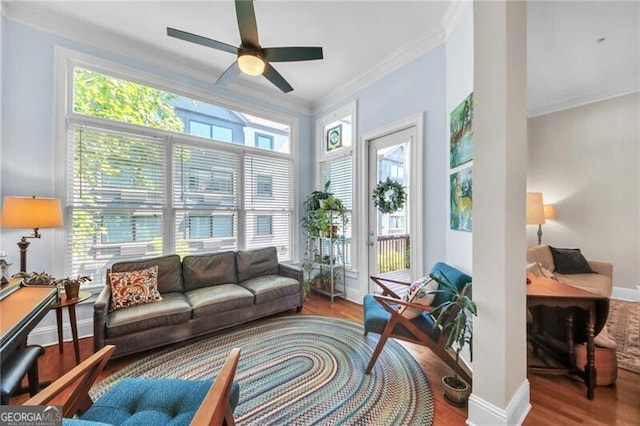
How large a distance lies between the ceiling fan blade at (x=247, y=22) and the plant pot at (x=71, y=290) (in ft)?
8.25

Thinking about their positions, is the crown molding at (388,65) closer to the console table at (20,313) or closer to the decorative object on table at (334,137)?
the decorative object on table at (334,137)

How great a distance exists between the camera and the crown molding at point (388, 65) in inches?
109

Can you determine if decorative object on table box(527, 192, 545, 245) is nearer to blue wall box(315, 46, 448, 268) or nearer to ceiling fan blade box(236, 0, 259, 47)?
blue wall box(315, 46, 448, 268)

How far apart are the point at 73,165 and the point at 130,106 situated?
90 centimetres

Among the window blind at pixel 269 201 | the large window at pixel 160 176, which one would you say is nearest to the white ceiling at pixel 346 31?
the large window at pixel 160 176

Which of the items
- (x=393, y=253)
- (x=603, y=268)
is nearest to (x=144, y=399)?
(x=393, y=253)

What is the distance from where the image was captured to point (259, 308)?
2975mm

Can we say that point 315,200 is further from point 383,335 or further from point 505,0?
point 505,0

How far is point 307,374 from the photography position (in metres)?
2.04

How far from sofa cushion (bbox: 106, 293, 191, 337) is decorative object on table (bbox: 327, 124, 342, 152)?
3008 mm

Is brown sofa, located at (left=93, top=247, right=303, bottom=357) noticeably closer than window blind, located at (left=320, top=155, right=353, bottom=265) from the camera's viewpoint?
Yes

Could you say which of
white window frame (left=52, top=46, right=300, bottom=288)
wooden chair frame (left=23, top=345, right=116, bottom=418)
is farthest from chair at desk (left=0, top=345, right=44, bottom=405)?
white window frame (left=52, top=46, right=300, bottom=288)

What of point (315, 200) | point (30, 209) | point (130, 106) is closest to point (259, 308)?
point (315, 200)

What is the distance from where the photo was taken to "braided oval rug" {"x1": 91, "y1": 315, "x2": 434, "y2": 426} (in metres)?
1.65
